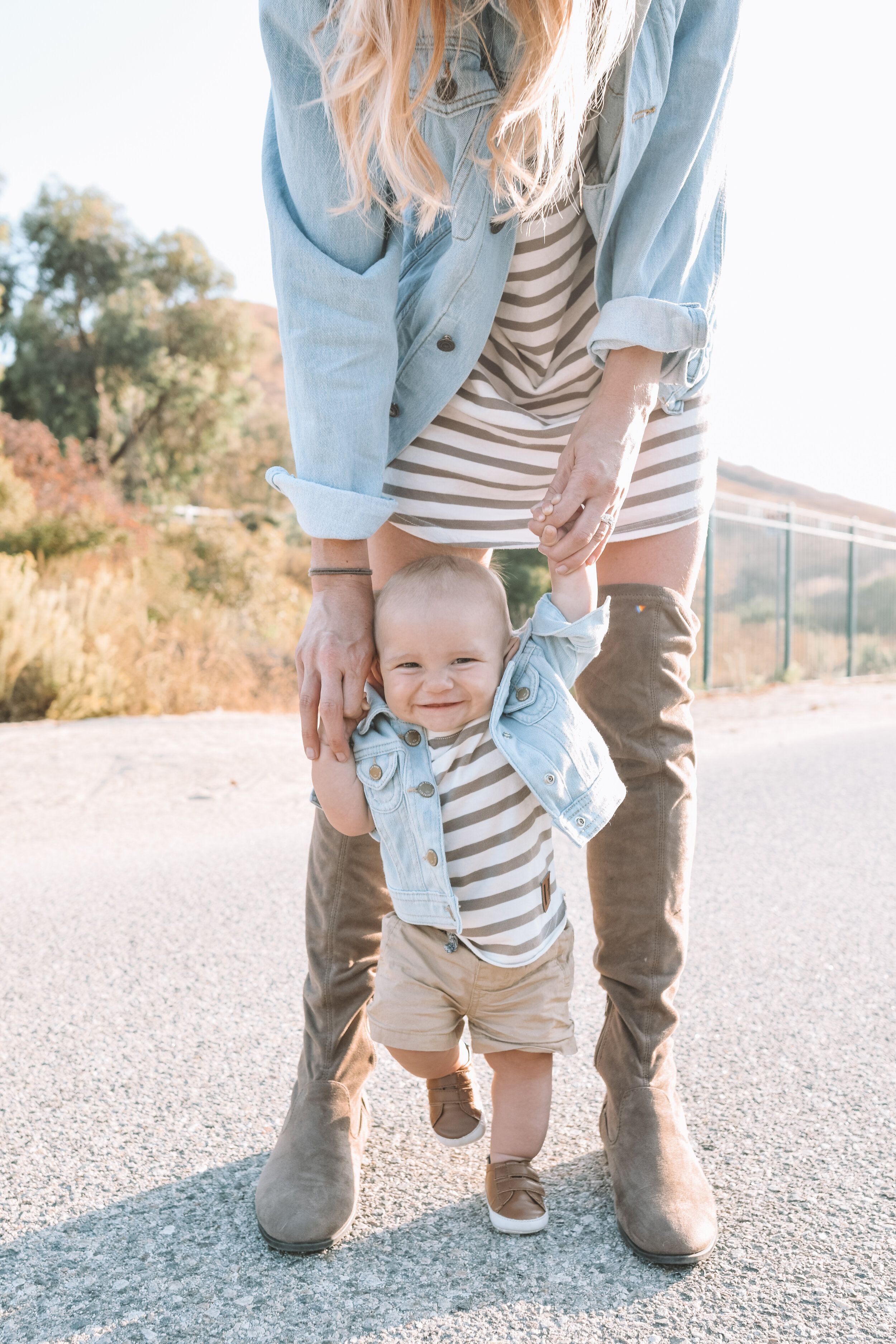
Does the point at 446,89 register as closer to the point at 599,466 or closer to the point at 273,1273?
the point at 599,466

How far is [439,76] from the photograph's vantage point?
1.51m

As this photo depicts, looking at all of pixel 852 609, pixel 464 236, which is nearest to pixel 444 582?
pixel 464 236

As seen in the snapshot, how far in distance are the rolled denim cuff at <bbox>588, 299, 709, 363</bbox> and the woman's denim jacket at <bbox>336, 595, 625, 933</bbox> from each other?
39 cm

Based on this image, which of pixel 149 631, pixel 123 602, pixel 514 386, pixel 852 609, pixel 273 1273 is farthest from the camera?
pixel 852 609

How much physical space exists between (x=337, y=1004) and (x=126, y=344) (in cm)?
2204

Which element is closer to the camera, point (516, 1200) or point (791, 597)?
point (516, 1200)

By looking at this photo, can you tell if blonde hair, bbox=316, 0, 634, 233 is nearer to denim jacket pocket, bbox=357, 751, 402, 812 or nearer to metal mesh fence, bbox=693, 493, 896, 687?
denim jacket pocket, bbox=357, 751, 402, 812

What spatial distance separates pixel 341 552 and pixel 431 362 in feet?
1.19

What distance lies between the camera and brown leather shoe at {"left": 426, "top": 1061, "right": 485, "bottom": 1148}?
1.67m

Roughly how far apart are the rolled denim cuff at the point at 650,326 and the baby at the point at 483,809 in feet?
1.13

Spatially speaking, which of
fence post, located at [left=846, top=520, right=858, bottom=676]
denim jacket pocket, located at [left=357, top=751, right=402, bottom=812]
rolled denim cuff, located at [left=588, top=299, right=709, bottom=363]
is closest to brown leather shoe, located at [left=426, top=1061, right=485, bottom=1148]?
denim jacket pocket, located at [left=357, top=751, right=402, bottom=812]

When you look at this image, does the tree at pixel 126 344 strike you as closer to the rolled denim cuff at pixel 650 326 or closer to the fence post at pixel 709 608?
the fence post at pixel 709 608

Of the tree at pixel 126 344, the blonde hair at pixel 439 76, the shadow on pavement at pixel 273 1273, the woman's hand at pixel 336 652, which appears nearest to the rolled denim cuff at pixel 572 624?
the woman's hand at pixel 336 652

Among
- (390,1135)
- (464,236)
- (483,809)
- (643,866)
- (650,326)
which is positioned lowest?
(390,1135)
